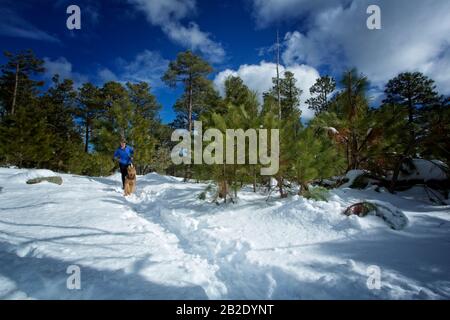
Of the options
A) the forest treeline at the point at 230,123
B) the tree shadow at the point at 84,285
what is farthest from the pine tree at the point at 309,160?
the tree shadow at the point at 84,285

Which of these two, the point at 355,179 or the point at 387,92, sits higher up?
the point at 387,92

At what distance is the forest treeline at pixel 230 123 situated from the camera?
5.27 meters

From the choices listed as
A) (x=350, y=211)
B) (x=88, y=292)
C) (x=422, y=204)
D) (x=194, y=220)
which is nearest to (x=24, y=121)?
(x=194, y=220)

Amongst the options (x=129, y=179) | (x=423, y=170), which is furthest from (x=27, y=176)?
(x=423, y=170)

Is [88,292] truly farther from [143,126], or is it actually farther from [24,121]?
[24,121]

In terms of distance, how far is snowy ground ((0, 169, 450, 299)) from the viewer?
2.20 metres

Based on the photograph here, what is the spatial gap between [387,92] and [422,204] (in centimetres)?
2671

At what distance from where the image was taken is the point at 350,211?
391 cm

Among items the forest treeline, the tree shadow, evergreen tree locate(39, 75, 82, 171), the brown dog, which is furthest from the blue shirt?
evergreen tree locate(39, 75, 82, 171)

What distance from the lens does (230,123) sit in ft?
17.0

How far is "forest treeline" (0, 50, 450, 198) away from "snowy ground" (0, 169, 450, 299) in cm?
120

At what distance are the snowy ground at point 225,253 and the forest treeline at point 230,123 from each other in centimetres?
120

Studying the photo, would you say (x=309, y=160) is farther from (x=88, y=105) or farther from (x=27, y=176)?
(x=88, y=105)
